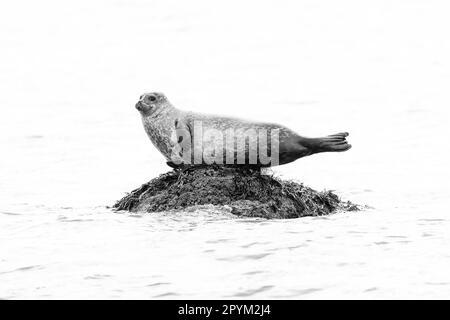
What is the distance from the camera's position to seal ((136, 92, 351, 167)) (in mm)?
11086

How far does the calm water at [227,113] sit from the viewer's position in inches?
359

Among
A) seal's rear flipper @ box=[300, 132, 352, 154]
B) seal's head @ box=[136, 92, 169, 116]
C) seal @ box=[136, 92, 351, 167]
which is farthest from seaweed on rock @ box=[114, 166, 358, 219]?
seal's head @ box=[136, 92, 169, 116]

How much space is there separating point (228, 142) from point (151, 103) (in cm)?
112

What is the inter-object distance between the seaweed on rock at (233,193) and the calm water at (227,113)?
179 millimetres

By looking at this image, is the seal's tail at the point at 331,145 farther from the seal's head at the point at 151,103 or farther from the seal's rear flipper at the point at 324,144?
the seal's head at the point at 151,103

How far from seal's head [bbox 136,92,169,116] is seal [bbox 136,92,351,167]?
0.15 meters

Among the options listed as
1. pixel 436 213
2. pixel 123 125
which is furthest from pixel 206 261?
pixel 123 125

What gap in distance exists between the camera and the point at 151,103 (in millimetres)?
11688

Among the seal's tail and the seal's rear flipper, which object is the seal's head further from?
the seal's tail

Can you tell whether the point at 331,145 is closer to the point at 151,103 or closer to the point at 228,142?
the point at 228,142

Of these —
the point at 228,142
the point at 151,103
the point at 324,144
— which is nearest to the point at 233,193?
the point at 228,142

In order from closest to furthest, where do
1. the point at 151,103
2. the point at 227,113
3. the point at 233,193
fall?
1. the point at 233,193
2. the point at 151,103
3. the point at 227,113

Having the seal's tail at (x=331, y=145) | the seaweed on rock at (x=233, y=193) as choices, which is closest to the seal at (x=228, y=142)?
the seal's tail at (x=331, y=145)

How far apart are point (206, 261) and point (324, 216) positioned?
6.86 feet
